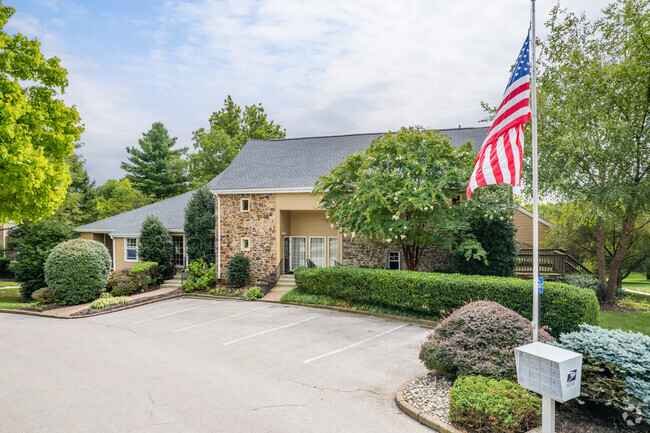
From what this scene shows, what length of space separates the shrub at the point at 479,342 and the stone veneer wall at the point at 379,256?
934cm

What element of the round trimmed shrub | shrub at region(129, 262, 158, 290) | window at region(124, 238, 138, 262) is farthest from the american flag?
window at region(124, 238, 138, 262)

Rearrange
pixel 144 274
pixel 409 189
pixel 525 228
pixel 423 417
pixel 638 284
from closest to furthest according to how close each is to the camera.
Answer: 1. pixel 423 417
2. pixel 409 189
3. pixel 144 274
4. pixel 525 228
5. pixel 638 284

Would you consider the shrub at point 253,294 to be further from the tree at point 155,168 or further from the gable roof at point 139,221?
the tree at point 155,168

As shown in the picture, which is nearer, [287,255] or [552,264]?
[552,264]

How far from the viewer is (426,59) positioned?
1400 centimetres

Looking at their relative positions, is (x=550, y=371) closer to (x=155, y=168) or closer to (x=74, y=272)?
(x=74, y=272)

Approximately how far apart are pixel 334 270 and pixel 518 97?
9.38 meters

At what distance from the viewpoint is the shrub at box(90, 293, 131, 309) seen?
47.6 feet

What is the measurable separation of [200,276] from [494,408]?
614 inches

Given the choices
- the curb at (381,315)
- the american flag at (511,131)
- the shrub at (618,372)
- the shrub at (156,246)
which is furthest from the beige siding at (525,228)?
the shrub at (156,246)

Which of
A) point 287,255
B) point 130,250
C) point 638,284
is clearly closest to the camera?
point 287,255

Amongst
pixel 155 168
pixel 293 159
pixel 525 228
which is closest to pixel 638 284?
pixel 525 228

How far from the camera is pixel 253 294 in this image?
50.9 feet

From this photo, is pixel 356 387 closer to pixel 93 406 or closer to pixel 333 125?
pixel 93 406
